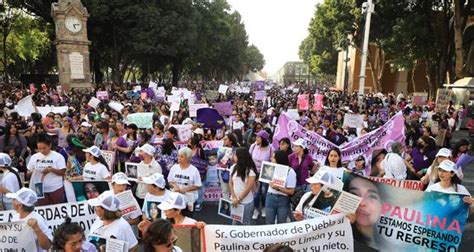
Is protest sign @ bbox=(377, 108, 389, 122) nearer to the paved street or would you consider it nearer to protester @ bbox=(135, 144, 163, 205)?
the paved street

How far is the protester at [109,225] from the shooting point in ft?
12.6

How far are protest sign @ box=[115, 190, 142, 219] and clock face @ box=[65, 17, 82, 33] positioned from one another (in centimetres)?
2226

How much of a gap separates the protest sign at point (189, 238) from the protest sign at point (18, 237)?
143 centimetres

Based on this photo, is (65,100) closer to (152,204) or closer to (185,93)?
(185,93)

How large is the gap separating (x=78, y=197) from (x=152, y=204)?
1.53 m

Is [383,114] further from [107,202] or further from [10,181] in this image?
[107,202]

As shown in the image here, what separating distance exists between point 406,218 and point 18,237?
4467 mm

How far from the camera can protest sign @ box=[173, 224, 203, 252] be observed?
4.12m

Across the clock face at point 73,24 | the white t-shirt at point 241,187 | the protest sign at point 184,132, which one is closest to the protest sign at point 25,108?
the protest sign at point 184,132

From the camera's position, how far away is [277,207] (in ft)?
19.2

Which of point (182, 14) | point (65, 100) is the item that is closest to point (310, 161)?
point (65, 100)

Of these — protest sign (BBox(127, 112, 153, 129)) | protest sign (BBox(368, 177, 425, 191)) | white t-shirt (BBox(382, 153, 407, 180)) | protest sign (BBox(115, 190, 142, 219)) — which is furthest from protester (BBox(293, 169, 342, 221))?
protest sign (BBox(127, 112, 153, 129))

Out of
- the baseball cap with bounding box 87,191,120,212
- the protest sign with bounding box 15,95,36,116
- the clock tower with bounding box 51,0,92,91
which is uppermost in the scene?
the clock tower with bounding box 51,0,92,91

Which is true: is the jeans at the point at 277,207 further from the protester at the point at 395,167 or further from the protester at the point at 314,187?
the protester at the point at 395,167
